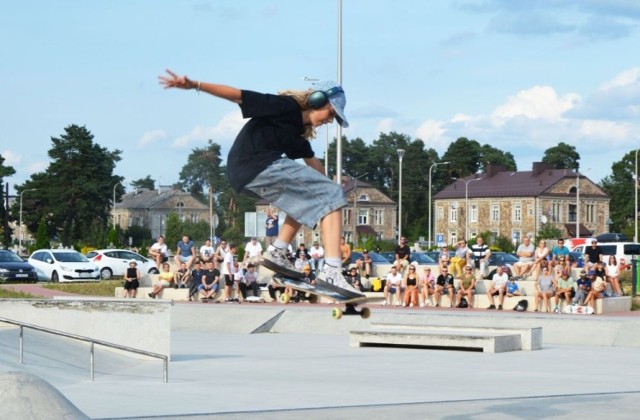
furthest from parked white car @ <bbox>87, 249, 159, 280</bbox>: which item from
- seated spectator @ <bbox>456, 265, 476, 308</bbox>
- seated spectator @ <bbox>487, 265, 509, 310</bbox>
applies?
seated spectator @ <bbox>487, 265, 509, 310</bbox>

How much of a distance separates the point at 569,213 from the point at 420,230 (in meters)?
20.0

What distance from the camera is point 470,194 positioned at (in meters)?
130

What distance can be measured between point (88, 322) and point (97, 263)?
26.9m

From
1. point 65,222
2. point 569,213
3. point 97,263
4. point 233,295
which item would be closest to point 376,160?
point 569,213

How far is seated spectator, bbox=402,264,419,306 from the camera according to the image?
1225 inches

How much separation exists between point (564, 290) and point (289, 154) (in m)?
22.0

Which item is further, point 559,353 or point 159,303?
point 559,353

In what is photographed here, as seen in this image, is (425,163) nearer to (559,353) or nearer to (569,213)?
(569,213)

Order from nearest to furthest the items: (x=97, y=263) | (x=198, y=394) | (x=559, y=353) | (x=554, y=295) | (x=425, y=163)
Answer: (x=198, y=394) < (x=559, y=353) < (x=554, y=295) < (x=97, y=263) < (x=425, y=163)

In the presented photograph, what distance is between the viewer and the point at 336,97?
7.88 m

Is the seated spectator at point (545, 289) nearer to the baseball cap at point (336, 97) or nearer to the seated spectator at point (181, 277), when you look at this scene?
the seated spectator at point (181, 277)

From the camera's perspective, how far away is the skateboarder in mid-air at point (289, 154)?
7.77 meters

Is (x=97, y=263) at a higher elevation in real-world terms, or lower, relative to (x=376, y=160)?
lower

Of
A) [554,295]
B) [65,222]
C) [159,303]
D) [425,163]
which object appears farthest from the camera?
[425,163]
